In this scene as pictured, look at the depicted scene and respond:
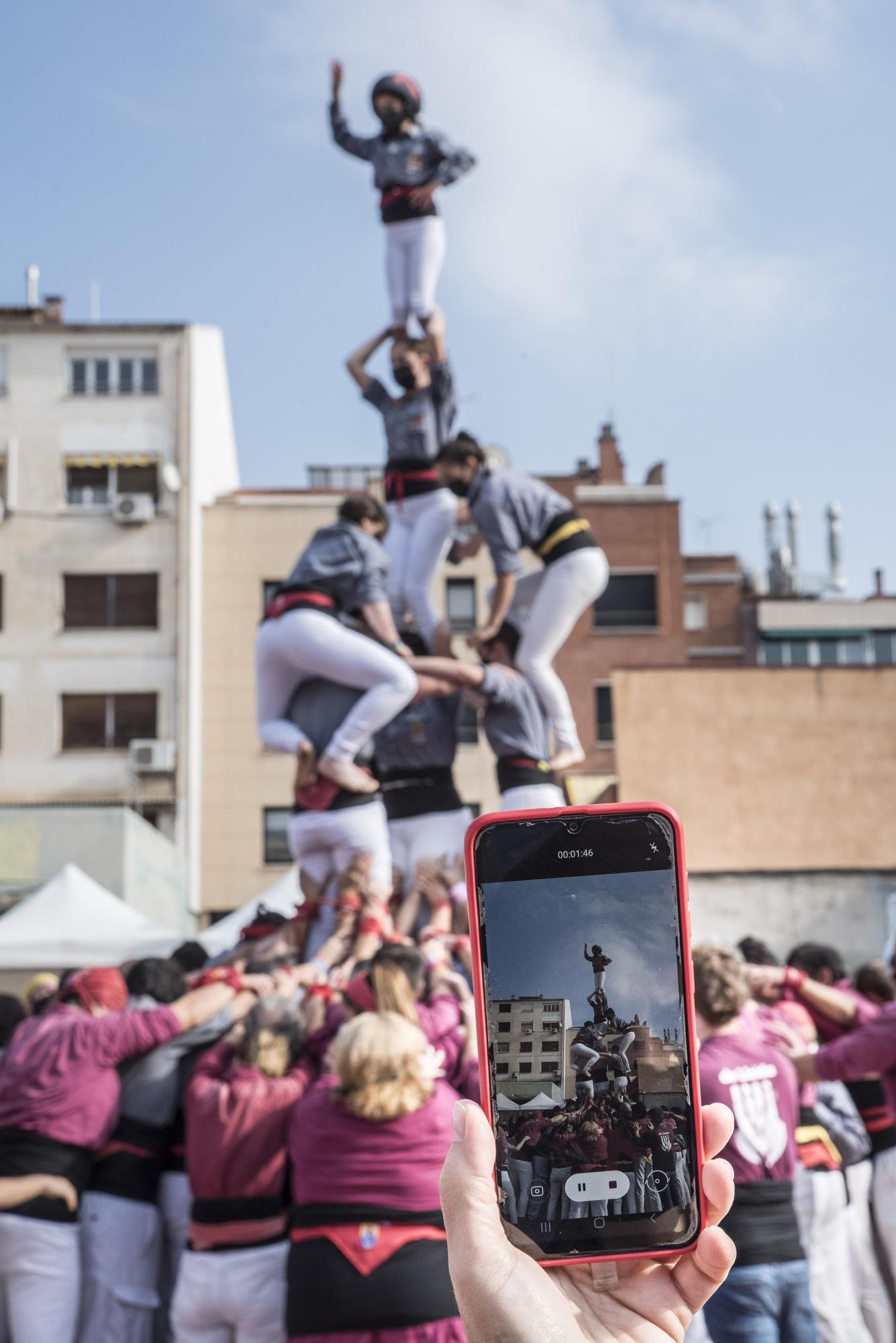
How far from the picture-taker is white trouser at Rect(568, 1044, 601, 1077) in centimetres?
188

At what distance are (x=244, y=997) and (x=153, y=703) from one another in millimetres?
28309

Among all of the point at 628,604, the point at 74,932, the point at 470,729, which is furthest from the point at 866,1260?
the point at 628,604

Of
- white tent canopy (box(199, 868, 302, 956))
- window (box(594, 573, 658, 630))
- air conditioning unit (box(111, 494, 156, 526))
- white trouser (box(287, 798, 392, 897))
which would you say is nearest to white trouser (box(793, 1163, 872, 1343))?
white trouser (box(287, 798, 392, 897))

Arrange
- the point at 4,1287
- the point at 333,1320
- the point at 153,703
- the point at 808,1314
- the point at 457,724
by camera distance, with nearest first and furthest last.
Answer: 1. the point at 333,1320
2. the point at 808,1314
3. the point at 4,1287
4. the point at 457,724
5. the point at 153,703

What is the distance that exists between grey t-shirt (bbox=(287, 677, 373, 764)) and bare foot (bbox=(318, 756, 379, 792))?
15 cm

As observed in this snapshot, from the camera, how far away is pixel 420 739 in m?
10.5

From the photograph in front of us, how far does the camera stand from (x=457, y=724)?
421 inches

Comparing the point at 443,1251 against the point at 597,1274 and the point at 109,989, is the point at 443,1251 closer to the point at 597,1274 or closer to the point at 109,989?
the point at 109,989

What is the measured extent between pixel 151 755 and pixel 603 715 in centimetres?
1089

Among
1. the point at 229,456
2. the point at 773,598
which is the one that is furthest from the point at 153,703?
the point at 773,598

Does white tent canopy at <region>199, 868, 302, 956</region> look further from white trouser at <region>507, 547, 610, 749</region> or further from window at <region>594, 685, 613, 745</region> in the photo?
window at <region>594, 685, 613, 745</region>

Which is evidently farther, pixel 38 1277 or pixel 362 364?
pixel 362 364

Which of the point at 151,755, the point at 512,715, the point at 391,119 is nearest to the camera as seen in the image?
the point at 512,715

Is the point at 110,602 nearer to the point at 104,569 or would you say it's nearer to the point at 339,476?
the point at 104,569
